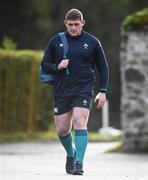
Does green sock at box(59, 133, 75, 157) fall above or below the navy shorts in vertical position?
below

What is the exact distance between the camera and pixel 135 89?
1770 centimetres

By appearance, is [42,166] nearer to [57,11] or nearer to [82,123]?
[82,123]

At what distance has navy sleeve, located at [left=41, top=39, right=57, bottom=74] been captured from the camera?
41.2 feet

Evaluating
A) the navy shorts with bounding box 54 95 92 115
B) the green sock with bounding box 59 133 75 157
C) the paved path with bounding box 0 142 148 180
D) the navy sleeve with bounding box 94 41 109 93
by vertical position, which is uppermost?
the navy sleeve with bounding box 94 41 109 93

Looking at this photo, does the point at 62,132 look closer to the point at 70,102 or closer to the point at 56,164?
the point at 70,102

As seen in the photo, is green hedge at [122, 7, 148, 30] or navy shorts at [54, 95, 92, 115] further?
green hedge at [122, 7, 148, 30]

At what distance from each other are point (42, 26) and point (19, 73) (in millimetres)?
21836

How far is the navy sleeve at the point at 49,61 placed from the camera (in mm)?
12570

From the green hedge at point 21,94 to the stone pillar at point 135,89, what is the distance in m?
5.59

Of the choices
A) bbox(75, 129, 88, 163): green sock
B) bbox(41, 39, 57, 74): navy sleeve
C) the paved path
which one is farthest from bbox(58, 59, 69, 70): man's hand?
the paved path

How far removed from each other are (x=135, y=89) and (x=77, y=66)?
5319 millimetres

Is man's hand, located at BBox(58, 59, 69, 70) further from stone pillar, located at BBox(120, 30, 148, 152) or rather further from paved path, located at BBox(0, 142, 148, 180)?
stone pillar, located at BBox(120, 30, 148, 152)

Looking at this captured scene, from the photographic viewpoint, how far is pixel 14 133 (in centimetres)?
2320

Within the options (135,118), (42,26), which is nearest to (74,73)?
(135,118)
